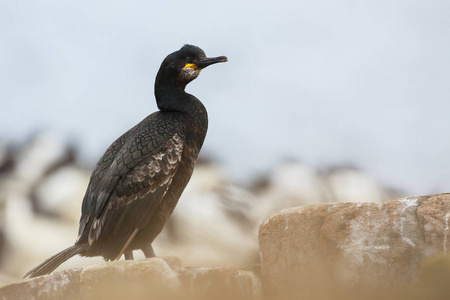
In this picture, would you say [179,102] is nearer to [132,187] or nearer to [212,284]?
[132,187]

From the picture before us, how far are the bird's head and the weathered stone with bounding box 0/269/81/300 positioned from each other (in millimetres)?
2246

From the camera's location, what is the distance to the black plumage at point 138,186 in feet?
16.7

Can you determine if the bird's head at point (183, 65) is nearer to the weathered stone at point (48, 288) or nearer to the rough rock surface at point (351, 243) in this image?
the rough rock surface at point (351, 243)

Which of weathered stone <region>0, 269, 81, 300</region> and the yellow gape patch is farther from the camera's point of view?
the yellow gape patch

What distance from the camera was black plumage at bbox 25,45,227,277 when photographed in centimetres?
510

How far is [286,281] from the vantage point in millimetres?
4426

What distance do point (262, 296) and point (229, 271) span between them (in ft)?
1.47

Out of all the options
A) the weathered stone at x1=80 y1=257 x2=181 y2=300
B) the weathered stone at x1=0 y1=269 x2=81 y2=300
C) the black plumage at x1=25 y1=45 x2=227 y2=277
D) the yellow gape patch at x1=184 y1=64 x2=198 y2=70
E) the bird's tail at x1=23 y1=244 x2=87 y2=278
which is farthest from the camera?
the yellow gape patch at x1=184 y1=64 x2=198 y2=70

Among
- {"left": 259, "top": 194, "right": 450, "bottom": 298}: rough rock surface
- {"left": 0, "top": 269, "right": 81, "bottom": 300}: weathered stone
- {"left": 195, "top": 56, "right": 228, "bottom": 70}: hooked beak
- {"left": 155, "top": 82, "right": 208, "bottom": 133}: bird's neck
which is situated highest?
{"left": 195, "top": 56, "right": 228, "bottom": 70}: hooked beak

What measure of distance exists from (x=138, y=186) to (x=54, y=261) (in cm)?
100

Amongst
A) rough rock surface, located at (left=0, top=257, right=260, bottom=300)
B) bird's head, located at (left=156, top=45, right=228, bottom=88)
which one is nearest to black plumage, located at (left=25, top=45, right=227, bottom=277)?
bird's head, located at (left=156, top=45, right=228, bottom=88)

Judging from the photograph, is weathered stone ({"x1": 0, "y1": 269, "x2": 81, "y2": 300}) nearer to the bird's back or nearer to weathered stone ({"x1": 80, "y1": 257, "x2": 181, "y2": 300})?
weathered stone ({"x1": 80, "y1": 257, "x2": 181, "y2": 300})

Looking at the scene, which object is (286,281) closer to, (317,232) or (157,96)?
(317,232)

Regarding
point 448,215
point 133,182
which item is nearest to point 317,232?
point 448,215
